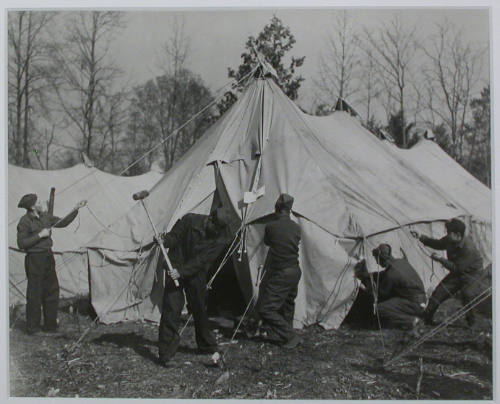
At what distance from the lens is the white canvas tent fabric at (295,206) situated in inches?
245

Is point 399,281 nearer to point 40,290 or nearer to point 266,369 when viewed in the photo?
point 266,369

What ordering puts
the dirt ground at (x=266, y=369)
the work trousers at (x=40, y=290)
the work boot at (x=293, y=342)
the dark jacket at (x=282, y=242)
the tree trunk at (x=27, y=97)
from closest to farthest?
the dirt ground at (x=266, y=369)
the work boot at (x=293, y=342)
the dark jacket at (x=282, y=242)
the work trousers at (x=40, y=290)
the tree trunk at (x=27, y=97)

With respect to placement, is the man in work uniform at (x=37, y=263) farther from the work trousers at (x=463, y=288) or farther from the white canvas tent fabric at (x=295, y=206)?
the work trousers at (x=463, y=288)

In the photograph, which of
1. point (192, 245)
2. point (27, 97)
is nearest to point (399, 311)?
point (192, 245)

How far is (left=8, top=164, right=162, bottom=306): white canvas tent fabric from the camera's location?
8.37 metres

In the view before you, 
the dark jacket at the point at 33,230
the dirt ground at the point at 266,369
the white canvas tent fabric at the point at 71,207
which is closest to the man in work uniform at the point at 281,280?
the dirt ground at the point at 266,369

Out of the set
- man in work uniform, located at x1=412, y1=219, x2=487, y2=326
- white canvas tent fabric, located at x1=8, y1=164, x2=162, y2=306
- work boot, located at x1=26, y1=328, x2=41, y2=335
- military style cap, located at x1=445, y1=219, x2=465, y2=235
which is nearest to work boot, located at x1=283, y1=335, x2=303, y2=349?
man in work uniform, located at x1=412, y1=219, x2=487, y2=326

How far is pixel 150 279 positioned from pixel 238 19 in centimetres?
346

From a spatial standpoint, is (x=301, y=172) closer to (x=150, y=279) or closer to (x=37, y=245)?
(x=150, y=279)

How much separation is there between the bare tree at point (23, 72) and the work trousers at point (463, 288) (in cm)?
572

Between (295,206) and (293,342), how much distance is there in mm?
1717

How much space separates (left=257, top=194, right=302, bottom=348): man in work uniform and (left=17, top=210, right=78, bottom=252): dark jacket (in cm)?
258

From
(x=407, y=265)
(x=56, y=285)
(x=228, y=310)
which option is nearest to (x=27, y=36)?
(x=56, y=285)

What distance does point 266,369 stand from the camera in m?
4.98
